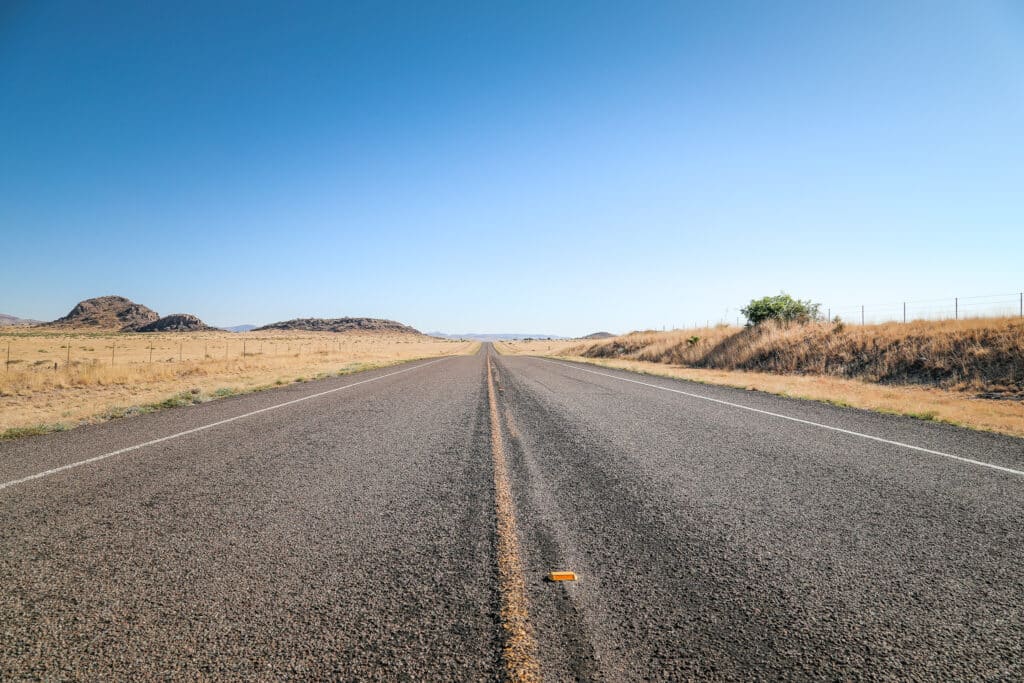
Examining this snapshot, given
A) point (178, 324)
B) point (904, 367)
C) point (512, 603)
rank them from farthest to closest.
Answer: point (178, 324)
point (904, 367)
point (512, 603)

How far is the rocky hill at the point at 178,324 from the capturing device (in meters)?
160

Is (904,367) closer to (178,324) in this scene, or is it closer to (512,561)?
(512,561)

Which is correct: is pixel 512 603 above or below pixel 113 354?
below

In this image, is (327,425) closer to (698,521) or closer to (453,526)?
(453,526)

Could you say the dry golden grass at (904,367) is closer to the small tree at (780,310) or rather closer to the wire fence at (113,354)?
the small tree at (780,310)

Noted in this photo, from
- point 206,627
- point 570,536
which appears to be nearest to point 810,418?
point 570,536

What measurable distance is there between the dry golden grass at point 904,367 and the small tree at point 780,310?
8.02ft

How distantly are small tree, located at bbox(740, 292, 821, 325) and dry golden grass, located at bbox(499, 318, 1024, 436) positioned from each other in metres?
2.44

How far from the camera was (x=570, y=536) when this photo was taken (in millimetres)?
3338

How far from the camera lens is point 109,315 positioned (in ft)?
588

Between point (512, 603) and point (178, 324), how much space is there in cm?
20453

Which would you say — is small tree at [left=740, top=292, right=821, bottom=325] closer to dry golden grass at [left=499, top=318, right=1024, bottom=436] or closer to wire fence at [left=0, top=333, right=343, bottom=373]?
dry golden grass at [left=499, top=318, right=1024, bottom=436]

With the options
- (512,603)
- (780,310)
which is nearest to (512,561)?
(512,603)

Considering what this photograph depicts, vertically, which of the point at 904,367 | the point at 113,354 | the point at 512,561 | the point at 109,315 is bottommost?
the point at 512,561
